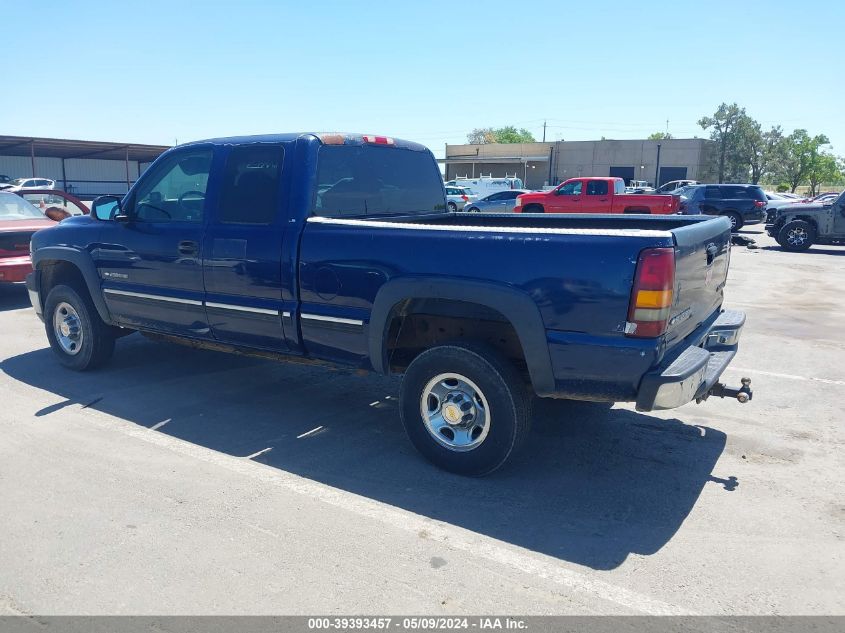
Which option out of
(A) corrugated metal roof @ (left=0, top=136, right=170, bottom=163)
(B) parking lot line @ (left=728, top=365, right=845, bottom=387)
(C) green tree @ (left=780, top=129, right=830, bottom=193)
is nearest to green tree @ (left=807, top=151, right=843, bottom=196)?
(C) green tree @ (left=780, top=129, right=830, bottom=193)

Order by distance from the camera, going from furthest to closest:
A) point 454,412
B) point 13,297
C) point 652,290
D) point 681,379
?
point 13,297, point 454,412, point 681,379, point 652,290

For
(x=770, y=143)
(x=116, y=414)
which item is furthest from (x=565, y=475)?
(x=770, y=143)

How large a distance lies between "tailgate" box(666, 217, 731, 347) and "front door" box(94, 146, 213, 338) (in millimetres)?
3356

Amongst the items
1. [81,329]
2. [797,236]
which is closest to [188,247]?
[81,329]

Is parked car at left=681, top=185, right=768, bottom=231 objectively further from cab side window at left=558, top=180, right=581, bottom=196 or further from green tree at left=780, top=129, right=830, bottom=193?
green tree at left=780, top=129, right=830, bottom=193

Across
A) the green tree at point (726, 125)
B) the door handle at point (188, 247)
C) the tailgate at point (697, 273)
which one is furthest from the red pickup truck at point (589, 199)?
the green tree at point (726, 125)

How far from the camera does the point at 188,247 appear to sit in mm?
5215

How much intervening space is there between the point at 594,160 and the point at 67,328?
62.1 m

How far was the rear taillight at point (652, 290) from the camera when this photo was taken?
349 cm

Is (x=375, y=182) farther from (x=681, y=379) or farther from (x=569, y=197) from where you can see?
(x=569, y=197)

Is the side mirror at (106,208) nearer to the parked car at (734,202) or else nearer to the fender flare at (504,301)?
the fender flare at (504,301)
